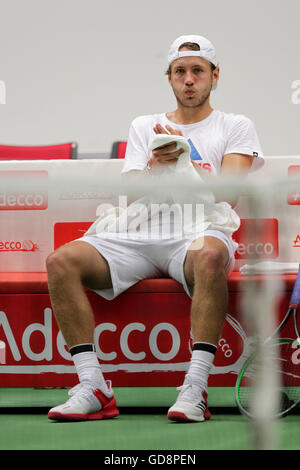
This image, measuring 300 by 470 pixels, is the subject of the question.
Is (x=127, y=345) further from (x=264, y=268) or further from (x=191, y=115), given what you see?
(x=191, y=115)

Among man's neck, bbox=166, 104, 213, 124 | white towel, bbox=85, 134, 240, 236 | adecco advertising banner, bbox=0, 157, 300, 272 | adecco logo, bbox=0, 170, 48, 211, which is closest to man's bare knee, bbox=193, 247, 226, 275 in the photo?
white towel, bbox=85, 134, 240, 236

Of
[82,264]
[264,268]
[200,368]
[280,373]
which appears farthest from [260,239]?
[82,264]

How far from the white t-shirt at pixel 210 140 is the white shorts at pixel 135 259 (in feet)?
1.11

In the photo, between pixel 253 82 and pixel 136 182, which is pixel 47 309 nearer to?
pixel 136 182

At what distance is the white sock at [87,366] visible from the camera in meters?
1.22

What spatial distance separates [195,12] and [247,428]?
333 centimetres

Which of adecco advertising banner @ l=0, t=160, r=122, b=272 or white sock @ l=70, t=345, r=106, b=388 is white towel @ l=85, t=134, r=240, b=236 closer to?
adecco advertising banner @ l=0, t=160, r=122, b=272

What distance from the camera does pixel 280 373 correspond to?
0.97m

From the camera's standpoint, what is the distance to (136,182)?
97 centimetres

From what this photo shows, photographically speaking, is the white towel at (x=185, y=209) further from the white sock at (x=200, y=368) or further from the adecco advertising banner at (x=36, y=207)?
the white sock at (x=200, y=368)

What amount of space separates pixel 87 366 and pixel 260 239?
0.46 meters

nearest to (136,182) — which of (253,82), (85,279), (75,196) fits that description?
(75,196)

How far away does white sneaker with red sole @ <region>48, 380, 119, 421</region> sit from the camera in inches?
43.4

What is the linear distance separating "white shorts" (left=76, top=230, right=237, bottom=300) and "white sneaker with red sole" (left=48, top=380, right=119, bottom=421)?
28cm
